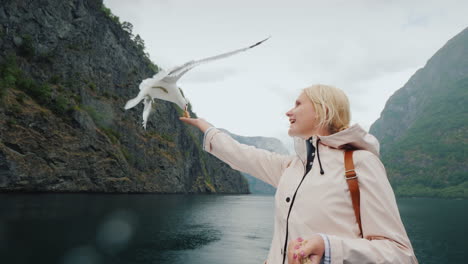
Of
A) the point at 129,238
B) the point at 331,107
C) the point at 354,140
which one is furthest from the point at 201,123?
the point at 129,238

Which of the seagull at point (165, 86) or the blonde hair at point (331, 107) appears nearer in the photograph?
the blonde hair at point (331, 107)

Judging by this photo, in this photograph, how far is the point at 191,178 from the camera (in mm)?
82500

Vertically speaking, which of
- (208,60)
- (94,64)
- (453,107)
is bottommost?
(208,60)

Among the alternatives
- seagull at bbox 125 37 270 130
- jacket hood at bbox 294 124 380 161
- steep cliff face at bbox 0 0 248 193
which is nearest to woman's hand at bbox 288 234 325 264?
jacket hood at bbox 294 124 380 161

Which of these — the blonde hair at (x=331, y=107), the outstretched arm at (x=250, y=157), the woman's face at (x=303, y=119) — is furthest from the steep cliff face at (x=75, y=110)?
the blonde hair at (x=331, y=107)

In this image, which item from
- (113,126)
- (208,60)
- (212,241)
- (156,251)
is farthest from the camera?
(113,126)

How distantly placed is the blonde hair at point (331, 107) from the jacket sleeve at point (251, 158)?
0.39 metres

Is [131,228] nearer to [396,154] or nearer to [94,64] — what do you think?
[94,64]

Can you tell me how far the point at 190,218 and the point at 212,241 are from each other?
11449mm

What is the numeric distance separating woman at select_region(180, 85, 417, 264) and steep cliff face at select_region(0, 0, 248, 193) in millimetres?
43118

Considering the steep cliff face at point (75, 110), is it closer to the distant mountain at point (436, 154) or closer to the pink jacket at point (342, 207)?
the pink jacket at point (342, 207)

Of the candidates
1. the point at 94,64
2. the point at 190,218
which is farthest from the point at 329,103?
the point at 94,64

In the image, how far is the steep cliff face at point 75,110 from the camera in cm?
3978

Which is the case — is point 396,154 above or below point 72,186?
above
